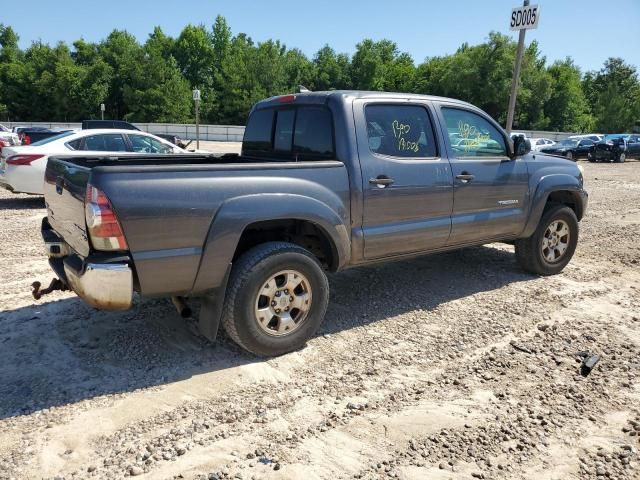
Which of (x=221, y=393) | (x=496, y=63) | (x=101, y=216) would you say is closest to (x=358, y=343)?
(x=221, y=393)

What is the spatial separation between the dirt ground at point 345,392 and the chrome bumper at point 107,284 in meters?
0.61

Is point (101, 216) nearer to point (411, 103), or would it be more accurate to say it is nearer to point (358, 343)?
point (358, 343)

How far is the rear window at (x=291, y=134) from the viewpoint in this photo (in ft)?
14.3

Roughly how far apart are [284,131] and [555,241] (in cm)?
354

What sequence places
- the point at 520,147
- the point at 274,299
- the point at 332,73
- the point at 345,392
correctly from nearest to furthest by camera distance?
the point at 345,392, the point at 274,299, the point at 520,147, the point at 332,73

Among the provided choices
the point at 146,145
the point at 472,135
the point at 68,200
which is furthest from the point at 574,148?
the point at 68,200

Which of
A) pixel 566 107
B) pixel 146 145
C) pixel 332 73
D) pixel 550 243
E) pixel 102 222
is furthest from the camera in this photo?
pixel 332 73

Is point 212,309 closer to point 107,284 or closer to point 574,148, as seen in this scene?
point 107,284

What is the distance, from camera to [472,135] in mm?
5203

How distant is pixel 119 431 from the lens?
3.02 m

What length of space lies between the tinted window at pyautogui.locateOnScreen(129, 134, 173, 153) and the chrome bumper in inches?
292

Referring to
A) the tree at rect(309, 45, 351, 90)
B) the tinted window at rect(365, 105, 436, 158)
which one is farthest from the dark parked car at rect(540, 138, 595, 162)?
the tree at rect(309, 45, 351, 90)

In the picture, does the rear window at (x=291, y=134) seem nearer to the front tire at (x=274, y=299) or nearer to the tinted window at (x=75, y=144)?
the front tire at (x=274, y=299)

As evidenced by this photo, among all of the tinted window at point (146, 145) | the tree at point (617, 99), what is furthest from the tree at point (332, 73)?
the tinted window at point (146, 145)
